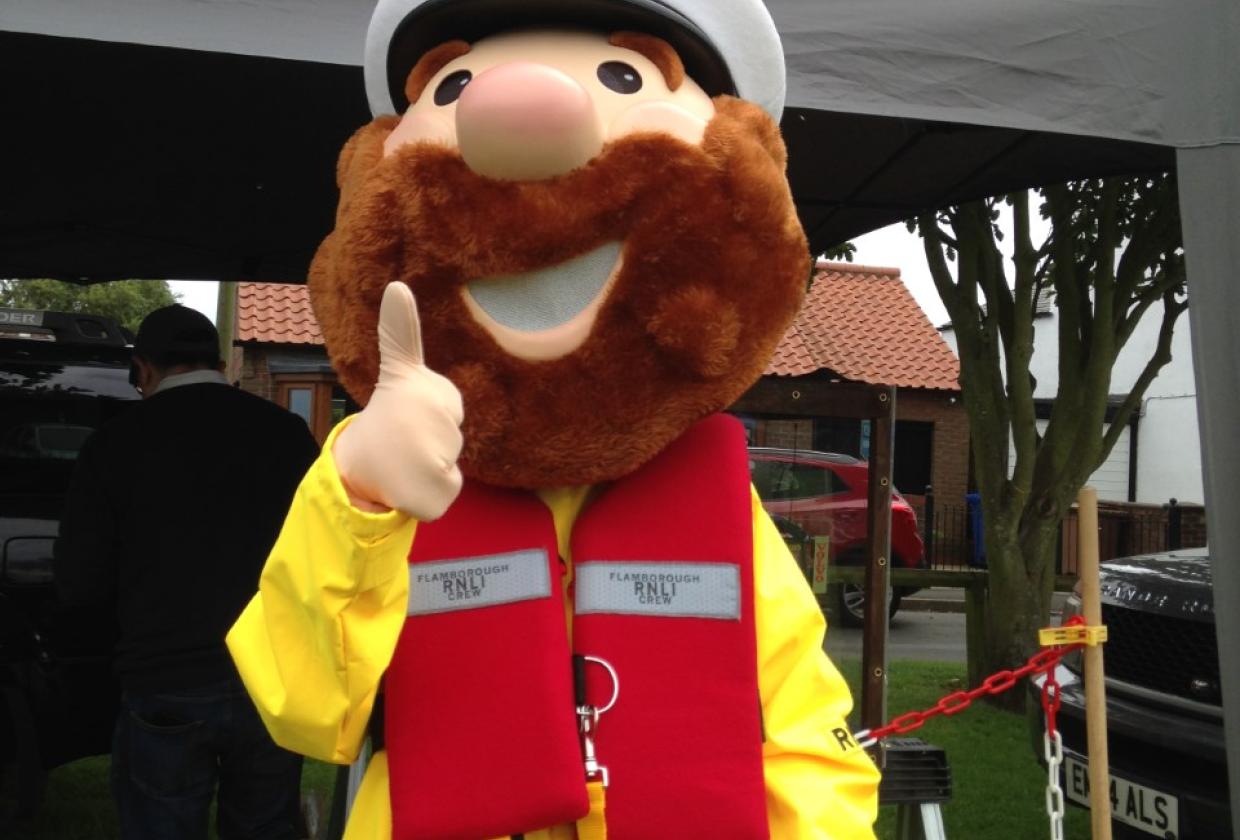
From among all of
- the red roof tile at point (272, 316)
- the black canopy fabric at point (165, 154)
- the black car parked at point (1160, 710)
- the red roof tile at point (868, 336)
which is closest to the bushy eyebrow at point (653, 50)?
the black canopy fabric at point (165, 154)

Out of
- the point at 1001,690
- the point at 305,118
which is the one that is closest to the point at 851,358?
the point at 305,118

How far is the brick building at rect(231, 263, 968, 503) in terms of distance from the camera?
650 inches

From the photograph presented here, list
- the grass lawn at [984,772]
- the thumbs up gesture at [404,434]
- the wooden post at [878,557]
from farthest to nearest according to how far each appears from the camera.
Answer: the grass lawn at [984,772] → the wooden post at [878,557] → the thumbs up gesture at [404,434]

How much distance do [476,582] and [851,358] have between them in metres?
18.2

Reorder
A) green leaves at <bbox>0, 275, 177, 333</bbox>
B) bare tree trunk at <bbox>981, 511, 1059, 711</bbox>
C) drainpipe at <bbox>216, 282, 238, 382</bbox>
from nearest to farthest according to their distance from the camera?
1. bare tree trunk at <bbox>981, 511, 1059, 711</bbox>
2. drainpipe at <bbox>216, 282, 238, 382</bbox>
3. green leaves at <bbox>0, 275, 177, 333</bbox>

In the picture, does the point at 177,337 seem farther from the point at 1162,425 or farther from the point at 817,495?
the point at 1162,425

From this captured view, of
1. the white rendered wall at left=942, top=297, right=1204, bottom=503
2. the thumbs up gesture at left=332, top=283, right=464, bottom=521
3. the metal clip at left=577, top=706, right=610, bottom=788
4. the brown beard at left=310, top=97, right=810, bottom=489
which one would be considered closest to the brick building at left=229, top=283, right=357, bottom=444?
the white rendered wall at left=942, top=297, right=1204, bottom=503

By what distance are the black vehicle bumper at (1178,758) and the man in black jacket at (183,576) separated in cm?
271

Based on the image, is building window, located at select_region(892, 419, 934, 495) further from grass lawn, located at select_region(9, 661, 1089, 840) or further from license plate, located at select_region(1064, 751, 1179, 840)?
license plate, located at select_region(1064, 751, 1179, 840)

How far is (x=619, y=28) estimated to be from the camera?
70.3 inches

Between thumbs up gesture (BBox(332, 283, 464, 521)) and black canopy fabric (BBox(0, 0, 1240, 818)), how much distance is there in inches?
42.6

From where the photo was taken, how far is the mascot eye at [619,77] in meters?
1.71

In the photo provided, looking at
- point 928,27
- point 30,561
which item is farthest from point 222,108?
point 928,27

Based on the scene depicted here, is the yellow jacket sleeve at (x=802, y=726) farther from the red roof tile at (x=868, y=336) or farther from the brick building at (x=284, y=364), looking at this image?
the red roof tile at (x=868, y=336)
